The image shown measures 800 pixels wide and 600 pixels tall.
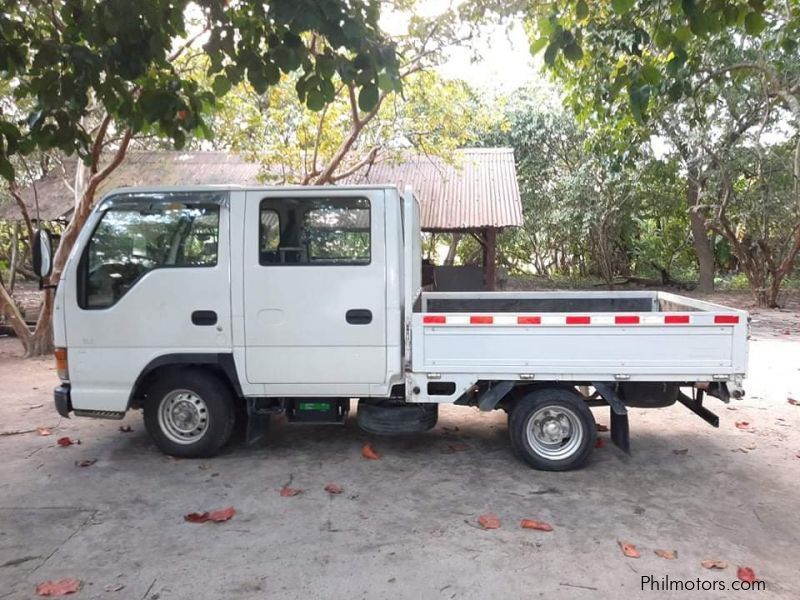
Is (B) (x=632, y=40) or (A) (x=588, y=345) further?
(B) (x=632, y=40)

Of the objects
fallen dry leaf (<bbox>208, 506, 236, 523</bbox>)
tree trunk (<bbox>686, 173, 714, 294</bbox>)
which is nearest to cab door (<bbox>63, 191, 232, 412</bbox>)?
fallen dry leaf (<bbox>208, 506, 236, 523</bbox>)

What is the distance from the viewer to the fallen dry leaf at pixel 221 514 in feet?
13.1

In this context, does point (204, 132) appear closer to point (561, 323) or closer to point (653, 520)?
point (561, 323)

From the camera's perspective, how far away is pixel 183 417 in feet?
16.4

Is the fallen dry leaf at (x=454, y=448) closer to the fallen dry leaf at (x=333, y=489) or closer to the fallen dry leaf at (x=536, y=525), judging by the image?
the fallen dry leaf at (x=333, y=489)

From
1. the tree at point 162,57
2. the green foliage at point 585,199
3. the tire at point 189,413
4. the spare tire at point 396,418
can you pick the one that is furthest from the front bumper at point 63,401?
the green foliage at point 585,199

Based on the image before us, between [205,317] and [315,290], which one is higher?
[315,290]

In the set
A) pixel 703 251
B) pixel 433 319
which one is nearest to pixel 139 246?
pixel 433 319

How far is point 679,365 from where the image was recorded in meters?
4.45

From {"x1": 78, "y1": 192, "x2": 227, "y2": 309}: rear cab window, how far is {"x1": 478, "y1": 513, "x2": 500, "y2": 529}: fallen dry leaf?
2.79 metres

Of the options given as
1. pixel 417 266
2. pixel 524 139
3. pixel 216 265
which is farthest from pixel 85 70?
pixel 524 139

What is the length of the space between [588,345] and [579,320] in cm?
21

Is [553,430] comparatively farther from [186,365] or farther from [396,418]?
[186,365]

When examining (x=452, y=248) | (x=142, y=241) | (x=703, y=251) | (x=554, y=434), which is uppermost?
(x=452, y=248)
